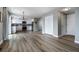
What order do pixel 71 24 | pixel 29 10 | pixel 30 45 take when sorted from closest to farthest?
pixel 29 10, pixel 30 45, pixel 71 24

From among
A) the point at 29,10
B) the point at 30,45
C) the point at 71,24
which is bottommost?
the point at 30,45

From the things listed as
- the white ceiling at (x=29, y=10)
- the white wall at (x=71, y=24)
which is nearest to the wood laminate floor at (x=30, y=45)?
the white ceiling at (x=29, y=10)

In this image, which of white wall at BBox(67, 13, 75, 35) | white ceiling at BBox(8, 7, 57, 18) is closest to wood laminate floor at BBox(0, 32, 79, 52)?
white ceiling at BBox(8, 7, 57, 18)

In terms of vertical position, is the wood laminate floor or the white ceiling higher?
the white ceiling

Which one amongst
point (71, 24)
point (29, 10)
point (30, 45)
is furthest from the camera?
point (71, 24)

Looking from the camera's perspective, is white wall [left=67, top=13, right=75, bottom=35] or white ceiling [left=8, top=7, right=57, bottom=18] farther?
white wall [left=67, top=13, right=75, bottom=35]

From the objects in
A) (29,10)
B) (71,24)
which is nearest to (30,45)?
(29,10)

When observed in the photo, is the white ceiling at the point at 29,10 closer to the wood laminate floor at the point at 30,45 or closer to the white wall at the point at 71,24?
the wood laminate floor at the point at 30,45

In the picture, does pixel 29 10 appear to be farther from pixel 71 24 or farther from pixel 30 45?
pixel 71 24

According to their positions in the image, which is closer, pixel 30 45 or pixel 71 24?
pixel 30 45

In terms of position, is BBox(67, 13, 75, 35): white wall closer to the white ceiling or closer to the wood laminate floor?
the wood laminate floor

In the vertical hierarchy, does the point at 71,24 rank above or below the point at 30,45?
above
